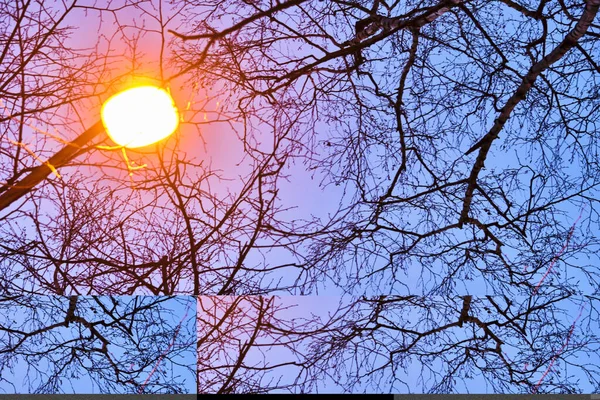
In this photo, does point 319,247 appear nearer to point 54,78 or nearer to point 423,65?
point 423,65

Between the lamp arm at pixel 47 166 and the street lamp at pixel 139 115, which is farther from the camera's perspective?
the lamp arm at pixel 47 166

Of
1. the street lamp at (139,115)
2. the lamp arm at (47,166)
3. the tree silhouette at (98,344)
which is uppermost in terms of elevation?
the lamp arm at (47,166)

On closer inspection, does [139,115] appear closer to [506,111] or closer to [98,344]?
[98,344]

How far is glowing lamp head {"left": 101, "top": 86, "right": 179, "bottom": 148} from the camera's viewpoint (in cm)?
169

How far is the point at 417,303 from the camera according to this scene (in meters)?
2.46

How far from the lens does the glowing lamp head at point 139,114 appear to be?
1.69 metres

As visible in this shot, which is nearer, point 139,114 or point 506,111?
point 139,114

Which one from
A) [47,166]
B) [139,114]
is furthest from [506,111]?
[47,166]

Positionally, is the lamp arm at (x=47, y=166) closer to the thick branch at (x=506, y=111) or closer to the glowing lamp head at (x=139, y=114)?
the glowing lamp head at (x=139, y=114)

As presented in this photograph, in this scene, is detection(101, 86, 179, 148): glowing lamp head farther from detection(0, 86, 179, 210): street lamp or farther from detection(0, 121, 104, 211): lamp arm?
detection(0, 121, 104, 211): lamp arm

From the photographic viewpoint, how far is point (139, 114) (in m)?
1.70

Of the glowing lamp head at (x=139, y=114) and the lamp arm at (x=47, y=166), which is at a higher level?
the lamp arm at (x=47, y=166)

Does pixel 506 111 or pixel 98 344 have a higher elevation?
pixel 506 111

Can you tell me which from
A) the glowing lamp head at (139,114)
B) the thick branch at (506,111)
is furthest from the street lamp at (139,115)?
the thick branch at (506,111)
